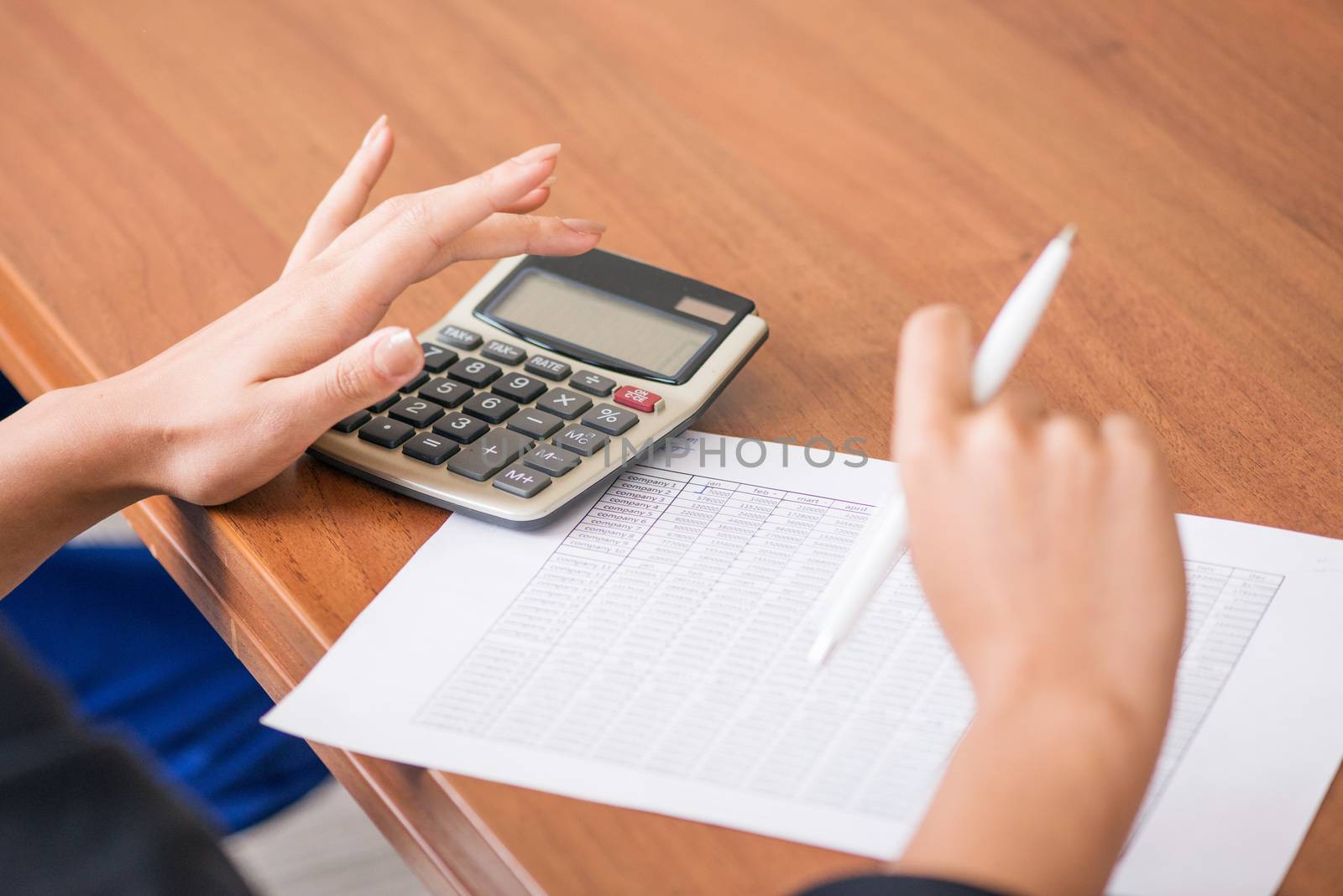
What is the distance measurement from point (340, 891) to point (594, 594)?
2.63 feet

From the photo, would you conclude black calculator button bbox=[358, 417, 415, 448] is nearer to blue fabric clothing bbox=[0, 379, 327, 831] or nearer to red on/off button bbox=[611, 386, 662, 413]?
red on/off button bbox=[611, 386, 662, 413]

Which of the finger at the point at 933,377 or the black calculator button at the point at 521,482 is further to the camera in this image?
the black calculator button at the point at 521,482

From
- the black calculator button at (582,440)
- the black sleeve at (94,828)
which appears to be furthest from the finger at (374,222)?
the black sleeve at (94,828)

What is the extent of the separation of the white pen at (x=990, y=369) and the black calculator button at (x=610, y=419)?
0.15 metres

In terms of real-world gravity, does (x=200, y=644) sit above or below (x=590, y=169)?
below

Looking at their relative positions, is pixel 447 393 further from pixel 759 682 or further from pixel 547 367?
pixel 759 682

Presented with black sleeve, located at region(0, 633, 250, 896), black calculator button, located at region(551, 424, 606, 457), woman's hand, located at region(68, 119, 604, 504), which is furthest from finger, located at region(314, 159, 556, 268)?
black sleeve, located at region(0, 633, 250, 896)

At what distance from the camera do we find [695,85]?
0.78m

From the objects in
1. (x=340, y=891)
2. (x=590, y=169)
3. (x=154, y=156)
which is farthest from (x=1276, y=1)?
(x=340, y=891)

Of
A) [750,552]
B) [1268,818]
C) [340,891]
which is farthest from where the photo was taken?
[340,891]

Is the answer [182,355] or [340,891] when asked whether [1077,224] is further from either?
[340,891]

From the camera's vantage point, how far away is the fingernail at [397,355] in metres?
0.47

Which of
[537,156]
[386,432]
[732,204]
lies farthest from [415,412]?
[732,204]

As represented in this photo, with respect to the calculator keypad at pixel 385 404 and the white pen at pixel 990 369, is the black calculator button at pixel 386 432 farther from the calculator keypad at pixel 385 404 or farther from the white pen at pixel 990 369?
the white pen at pixel 990 369
